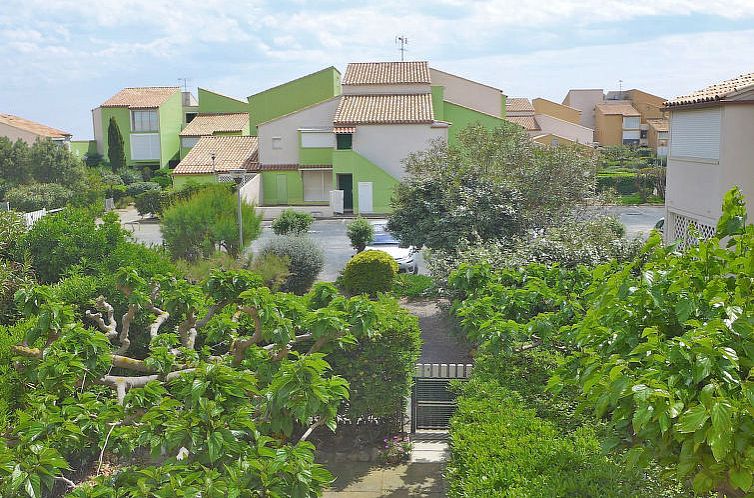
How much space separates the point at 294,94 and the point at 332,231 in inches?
719

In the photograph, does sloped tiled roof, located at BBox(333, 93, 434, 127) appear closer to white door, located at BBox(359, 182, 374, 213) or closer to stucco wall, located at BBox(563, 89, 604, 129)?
white door, located at BBox(359, 182, 374, 213)

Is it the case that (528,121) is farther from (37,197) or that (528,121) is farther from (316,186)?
(37,197)

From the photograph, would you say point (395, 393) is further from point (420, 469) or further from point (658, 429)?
point (658, 429)

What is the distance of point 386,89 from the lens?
1772 inches

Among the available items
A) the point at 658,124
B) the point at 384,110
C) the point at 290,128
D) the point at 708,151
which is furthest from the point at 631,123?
the point at 708,151

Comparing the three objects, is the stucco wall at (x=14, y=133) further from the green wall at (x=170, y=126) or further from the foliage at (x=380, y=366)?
the foliage at (x=380, y=366)

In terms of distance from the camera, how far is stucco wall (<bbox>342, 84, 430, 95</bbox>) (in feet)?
147

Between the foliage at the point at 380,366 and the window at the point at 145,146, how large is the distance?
5258cm

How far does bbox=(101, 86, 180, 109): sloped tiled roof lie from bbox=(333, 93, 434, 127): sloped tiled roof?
21812mm

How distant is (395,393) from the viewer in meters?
10.4

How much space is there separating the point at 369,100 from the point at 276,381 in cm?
3903

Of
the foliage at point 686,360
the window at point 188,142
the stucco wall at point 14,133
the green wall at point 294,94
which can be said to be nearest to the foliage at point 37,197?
the stucco wall at point 14,133

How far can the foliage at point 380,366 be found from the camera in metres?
10.2

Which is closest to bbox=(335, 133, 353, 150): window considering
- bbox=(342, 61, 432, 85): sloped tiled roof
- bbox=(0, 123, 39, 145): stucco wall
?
bbox=(342, 61, 432, 85): sloped tiled roof
